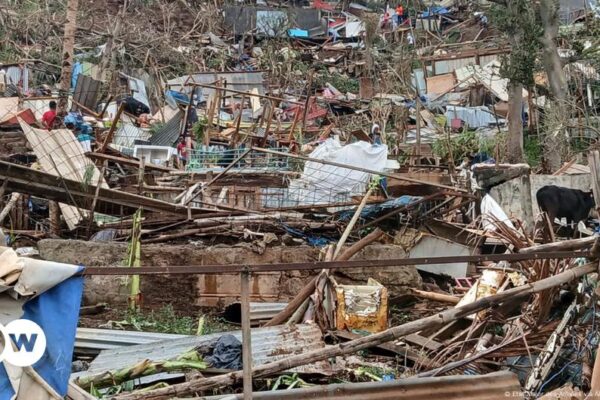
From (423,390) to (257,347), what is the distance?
1985 millimetres

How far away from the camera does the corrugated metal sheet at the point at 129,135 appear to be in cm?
1526

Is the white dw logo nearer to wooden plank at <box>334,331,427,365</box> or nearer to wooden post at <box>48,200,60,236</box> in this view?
wooden plank at <box>334,331,427,365</box>

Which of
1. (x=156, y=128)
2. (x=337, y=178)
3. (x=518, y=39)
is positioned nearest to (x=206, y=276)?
(x=337, y=178)

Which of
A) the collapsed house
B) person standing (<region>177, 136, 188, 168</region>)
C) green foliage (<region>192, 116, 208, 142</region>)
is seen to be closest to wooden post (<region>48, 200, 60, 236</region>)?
the collapsed house

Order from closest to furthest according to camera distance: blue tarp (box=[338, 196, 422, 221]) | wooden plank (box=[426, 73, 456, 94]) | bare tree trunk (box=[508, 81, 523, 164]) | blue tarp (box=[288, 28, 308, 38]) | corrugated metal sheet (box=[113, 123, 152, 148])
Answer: blue tarp (box=[338, 196, 422, 221]) → corrugated metal sheet (box=[113, 123, 152, 148]) → bare tree trunk (box=[508, 81, 523, 164]) → wooden plank (box=[426, 73, 456, 94]) → blue tarp (box=[288, 28, 308, 38])

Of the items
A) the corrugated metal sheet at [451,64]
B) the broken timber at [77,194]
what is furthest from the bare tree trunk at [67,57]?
the corrugated metal sheet at [451,64]

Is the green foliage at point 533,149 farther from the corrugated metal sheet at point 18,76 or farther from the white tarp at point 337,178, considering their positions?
the corrugated metal sheet at point 18,76

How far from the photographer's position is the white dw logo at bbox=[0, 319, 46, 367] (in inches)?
122

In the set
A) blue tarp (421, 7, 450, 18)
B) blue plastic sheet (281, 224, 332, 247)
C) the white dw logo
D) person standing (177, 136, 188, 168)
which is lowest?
blue plastic sheet (281, 224, 332, 247)

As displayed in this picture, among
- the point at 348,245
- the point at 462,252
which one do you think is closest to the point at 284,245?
the point at 348,245

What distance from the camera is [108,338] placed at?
21.1 feet

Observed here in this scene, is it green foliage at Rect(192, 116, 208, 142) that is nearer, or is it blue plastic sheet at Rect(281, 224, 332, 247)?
blue plastic sheet at Rect(281, 224, 332, 247)

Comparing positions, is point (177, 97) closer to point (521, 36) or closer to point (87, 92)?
point (87, 92)

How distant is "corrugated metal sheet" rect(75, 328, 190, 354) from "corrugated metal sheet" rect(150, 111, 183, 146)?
29.3 ft
